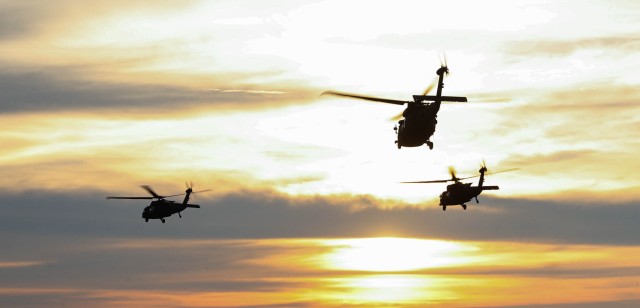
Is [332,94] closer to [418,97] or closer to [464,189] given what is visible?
[418,97]

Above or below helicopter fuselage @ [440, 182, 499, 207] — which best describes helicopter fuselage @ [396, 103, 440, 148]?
above

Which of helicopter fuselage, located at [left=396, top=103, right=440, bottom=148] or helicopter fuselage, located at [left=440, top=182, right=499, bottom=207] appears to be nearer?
helicopter fuselage, located at [left=396, top=103, right=440, bottom=148]

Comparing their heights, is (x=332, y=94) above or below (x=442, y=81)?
below

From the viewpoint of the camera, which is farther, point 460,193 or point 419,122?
point 460,193

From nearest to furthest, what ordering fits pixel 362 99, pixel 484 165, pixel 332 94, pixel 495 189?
pixel 332 94, pixel 362 99, pixel 495 189, pixel 484 165

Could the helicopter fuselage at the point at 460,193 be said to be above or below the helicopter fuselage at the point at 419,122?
below

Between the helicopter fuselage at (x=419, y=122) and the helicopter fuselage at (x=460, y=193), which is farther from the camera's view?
the helicopter fuselage at (x=460, y=193)

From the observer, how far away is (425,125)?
152 meters

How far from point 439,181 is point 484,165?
1326cm

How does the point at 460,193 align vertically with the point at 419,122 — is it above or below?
below

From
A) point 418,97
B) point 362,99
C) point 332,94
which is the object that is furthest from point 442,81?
point 332,94

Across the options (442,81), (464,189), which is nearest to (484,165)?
(464,189)

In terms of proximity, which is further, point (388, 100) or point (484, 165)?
point (484, 165)

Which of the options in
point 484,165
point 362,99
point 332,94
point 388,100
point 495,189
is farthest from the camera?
point 484,165
